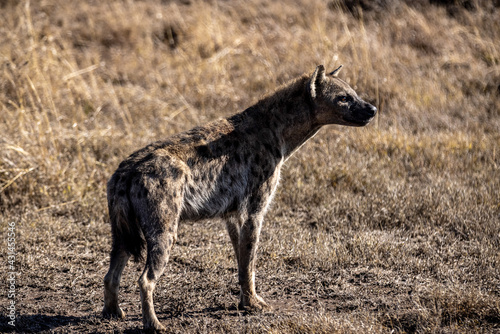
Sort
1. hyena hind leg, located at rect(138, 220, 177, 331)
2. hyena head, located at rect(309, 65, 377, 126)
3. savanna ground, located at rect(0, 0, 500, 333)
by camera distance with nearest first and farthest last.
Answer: hyena hind leg, located at rect(138, 220, 177, 331) < savanna ground, located at rect(0, 0, 500, 333) < hyena head, located at rect(309, 65, 377, 126)

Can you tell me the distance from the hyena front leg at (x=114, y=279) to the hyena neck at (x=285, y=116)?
4.69 ft

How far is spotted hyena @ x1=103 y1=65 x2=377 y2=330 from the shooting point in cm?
407

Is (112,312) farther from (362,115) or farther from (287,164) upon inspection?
(287,164)

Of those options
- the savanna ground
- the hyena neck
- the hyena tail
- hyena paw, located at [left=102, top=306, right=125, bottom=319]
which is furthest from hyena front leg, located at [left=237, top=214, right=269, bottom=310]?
hyena paw, located at [left=102, top=306, right=125, bottom=319]

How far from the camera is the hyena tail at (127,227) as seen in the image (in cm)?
408

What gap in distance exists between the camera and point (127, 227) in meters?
4.12

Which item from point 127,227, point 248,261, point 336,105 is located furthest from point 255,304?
point 336,105

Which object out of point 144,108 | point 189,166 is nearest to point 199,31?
point 144,108

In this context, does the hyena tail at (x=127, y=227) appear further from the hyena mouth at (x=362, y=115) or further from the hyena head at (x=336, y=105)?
the hyena mouth at (x=362, y=115)

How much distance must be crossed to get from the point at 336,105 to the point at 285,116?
0.45 m

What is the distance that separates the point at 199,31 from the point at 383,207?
6337 mm

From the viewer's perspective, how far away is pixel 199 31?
11414 millimetres

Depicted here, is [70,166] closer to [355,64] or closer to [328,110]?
[328,110]

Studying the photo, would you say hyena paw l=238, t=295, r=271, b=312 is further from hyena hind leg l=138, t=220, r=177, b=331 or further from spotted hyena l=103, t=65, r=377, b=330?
hyena hind leg l=138, t=220, r=177, b=331
